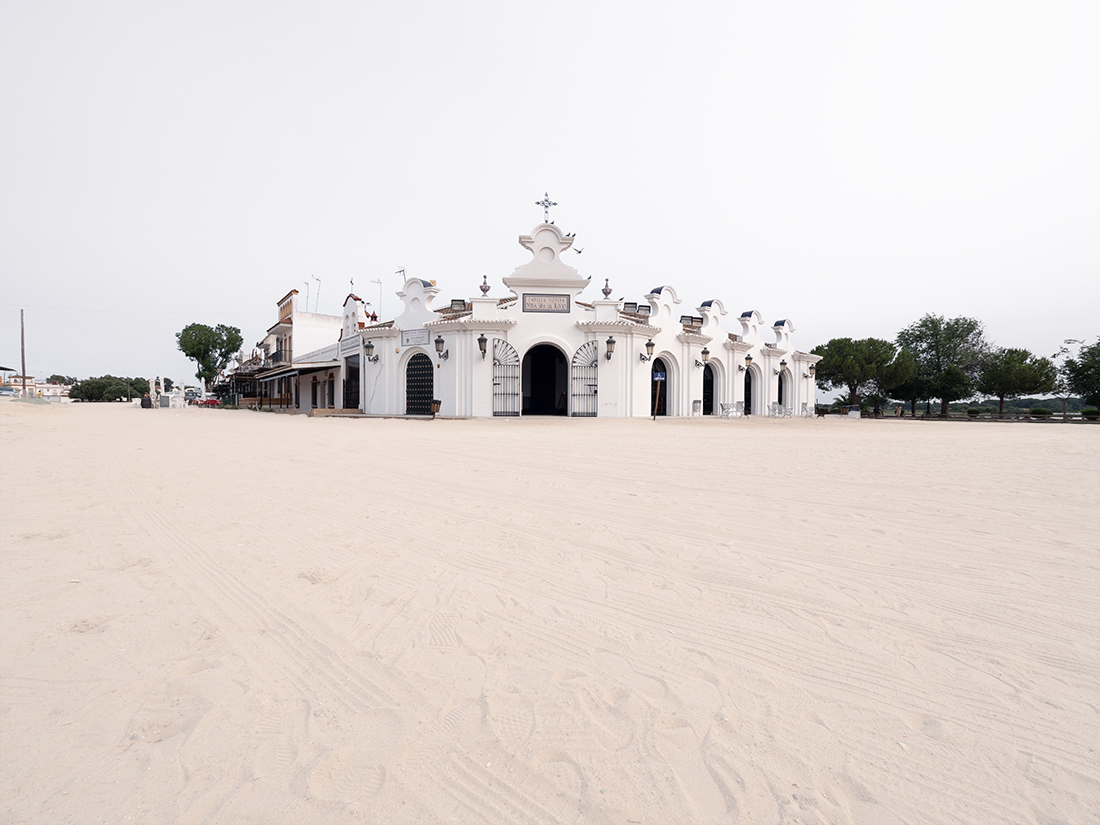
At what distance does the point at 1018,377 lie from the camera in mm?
33438

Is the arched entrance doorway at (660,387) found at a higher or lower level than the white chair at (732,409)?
higher

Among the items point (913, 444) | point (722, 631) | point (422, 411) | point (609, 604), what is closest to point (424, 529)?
point (609, 604)

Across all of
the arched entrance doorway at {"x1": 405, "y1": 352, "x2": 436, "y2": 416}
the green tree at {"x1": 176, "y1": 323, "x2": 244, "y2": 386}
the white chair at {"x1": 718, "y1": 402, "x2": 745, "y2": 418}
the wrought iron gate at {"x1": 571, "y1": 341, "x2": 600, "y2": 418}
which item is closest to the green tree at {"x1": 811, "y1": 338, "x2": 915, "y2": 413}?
the white chair at {"x1": 718, "y1": 402, "x2": 745, "y2": 418}

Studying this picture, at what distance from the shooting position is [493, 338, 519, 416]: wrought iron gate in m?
21.6

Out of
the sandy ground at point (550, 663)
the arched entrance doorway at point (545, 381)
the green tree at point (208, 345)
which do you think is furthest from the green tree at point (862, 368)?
the green tree at point (208, 345)

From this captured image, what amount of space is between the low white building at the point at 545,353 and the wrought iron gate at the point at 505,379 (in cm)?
4

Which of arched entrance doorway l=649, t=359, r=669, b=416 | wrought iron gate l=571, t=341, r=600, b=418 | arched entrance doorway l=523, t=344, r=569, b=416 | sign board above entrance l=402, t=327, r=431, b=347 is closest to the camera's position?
wrought iron gate l=571, t=341, r=600, b=418

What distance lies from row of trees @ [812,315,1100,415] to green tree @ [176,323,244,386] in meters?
59.4

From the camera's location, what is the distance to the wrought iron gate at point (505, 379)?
70.9 ft

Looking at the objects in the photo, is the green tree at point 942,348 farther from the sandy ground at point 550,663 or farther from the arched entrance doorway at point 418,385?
the sandy ground at point 550,663

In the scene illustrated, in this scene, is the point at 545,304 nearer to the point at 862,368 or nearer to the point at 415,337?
the point at 415,337

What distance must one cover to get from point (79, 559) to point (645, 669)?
13.4ft

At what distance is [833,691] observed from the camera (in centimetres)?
218

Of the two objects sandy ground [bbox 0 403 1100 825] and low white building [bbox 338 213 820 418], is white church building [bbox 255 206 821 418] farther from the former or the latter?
sandy ground [bbox 0 403 1100 825]
